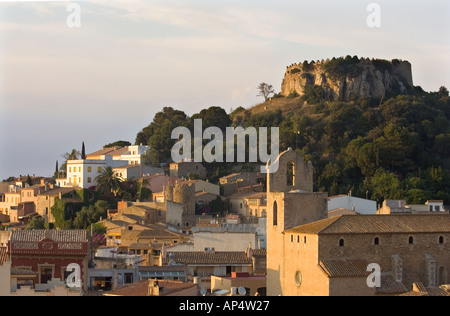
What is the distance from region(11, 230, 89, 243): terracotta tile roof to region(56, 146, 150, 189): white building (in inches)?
1193

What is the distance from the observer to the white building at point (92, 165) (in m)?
67.1

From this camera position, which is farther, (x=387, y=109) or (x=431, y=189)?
(x=387, y=109)

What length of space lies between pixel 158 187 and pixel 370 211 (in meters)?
17.2

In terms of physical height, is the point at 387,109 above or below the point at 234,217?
above

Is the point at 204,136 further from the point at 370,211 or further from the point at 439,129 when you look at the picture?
the point at 370,211

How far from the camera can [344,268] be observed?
99.7 feet

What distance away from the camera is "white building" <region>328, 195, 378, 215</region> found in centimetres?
5297

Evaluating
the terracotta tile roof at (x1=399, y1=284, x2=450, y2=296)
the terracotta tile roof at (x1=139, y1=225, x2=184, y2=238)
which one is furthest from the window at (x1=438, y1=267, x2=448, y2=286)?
the terracotta tile roof at (x1=139, y1=225, x2=184, y2=238)

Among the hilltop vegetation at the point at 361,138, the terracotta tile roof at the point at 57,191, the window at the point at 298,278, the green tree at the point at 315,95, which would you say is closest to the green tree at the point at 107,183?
the terracotta tile roof at the point at 57,191

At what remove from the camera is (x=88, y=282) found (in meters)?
32.8

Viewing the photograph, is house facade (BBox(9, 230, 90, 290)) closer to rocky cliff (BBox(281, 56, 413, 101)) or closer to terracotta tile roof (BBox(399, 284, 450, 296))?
terracotta tile roof (BBox(399, 284, 450, 296))

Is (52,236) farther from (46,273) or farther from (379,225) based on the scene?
(379,225)

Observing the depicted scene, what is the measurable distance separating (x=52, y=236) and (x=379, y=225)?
1075cm
